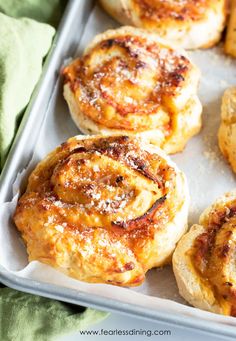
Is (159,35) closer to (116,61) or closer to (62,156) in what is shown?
(116,61)

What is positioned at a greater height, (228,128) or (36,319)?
(228,128)

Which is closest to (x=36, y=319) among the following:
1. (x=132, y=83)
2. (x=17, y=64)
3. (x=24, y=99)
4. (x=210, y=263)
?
(x=210, y=263)

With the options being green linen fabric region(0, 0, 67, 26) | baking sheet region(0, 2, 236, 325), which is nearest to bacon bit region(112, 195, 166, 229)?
baking sheet region(0, 2, 236, 325)

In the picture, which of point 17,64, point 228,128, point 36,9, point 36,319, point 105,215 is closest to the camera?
point 36,319

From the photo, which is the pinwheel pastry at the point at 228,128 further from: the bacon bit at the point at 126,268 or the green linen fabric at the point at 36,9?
the green linen fabric at the point at 36,9

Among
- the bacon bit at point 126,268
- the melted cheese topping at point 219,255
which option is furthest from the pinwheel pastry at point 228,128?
the bacon bit at point 126,268

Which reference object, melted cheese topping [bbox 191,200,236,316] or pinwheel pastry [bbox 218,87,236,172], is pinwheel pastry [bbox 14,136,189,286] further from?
pinwheel pastry [bbox 218,87,236,172]

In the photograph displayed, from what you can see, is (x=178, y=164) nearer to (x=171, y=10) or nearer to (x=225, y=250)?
(x=225, y=250)

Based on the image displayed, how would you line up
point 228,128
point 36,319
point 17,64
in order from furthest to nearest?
point 228,128 → point 17,64 → point 36,319
